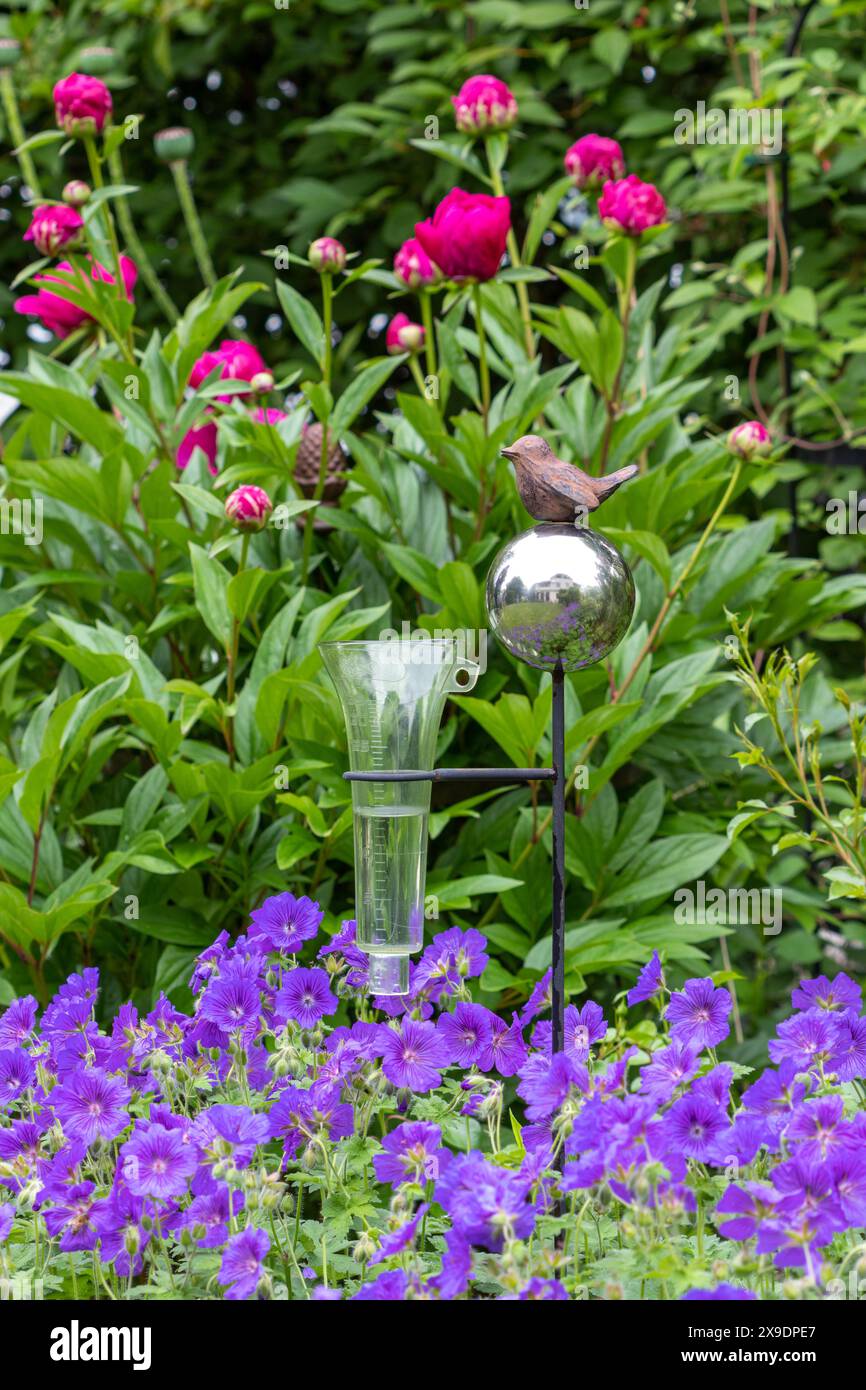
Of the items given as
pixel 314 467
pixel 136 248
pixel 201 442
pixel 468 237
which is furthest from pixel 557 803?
pixel 136 248

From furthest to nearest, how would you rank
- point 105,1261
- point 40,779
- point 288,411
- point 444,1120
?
point 288,411, point 40,779, point 444,1120, point 105,1261

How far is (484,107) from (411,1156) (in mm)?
1210

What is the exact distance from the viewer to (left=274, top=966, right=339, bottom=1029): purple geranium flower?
96cm

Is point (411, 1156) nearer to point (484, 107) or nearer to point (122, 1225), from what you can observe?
point (122, 1225)

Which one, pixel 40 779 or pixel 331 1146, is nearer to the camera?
pixel 331 1146

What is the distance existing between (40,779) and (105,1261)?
569 millimetres

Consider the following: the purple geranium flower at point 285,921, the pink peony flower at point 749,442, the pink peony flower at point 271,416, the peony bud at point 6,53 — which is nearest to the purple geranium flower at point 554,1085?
the purple geranium flower at point 285,921

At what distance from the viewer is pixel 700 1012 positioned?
93 cm

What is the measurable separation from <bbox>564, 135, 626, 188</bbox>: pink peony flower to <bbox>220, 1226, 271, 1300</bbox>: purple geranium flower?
143 centimetres

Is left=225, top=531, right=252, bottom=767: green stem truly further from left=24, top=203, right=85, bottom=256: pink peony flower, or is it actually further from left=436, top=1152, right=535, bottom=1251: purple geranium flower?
left=436, top=1152, right=535, bottom=1251: purple geranium flower

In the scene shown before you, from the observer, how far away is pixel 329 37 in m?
3.21

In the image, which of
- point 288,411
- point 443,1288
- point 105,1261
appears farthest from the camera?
Answer: point 288,411
